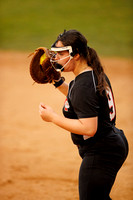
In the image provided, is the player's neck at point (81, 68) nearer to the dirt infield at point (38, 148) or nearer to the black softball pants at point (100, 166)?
the black softball pants at point (100, 166)

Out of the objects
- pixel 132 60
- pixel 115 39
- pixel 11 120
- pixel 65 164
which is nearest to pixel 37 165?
pixel 65 164

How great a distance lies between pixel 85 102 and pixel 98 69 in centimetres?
34

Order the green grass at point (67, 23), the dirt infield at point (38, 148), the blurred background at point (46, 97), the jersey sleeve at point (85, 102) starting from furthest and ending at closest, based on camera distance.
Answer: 1. the green grass at point (67, 23)
2. the blurred background at point (46, 97)
3. the dirt infield at point (38, 148)
4. the jersey sleeve at point (85, 102)

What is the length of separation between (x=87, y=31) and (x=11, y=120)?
41.9ft

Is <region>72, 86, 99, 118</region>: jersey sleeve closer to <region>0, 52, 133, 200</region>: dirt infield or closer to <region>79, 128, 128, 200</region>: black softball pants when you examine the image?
<region>79, 128, 128, 200</region>: black softball pants

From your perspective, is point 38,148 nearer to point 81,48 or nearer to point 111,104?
point 111,104

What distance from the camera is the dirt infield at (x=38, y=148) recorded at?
4.11 meters

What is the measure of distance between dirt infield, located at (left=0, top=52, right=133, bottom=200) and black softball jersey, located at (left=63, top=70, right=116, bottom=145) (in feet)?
6.18

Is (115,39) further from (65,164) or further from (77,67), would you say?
(77,67)

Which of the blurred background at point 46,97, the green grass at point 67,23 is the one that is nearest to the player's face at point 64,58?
the blurred background at point 46,97

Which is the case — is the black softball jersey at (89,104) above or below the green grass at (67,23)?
below

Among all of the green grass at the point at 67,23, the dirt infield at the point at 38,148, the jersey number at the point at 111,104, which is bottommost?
the dirt infield at the point at 38,148

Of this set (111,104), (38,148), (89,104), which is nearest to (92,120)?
(89,104)

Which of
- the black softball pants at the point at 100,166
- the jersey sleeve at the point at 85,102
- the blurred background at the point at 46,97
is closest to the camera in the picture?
the jersey sleeve at the point at 85,102
